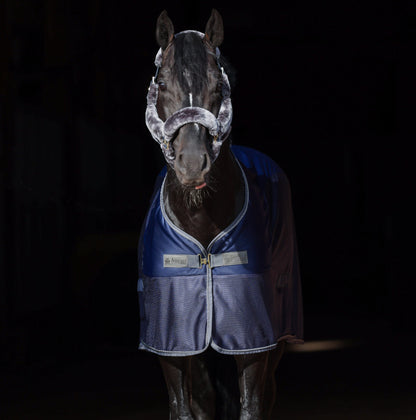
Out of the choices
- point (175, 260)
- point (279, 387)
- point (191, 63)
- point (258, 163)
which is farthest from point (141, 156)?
point (191, 63)

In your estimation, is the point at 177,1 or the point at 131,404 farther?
the point at 177,1

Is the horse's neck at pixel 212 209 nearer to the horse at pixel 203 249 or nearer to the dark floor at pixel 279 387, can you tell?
the horse at pixel 203 249

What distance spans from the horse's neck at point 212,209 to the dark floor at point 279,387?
6.97ft

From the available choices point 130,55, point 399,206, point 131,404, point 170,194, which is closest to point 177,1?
point 130,55

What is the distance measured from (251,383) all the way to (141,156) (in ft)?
19.0

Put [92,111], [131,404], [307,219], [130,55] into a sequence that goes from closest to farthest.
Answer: [131,404]
[92,111]
[130,55]
[307,219]

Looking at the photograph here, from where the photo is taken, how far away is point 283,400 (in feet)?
17.0

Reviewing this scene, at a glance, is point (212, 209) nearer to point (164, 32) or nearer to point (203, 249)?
point (203, 249)

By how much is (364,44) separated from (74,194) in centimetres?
455

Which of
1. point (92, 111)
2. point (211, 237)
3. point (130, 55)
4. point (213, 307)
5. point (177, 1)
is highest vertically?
point (177, 1)

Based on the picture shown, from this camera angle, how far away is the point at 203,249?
291 cm

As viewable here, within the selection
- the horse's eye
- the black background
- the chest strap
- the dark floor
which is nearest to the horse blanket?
the chest strap

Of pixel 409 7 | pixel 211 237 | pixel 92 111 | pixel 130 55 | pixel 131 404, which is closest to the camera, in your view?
pixel 211 237

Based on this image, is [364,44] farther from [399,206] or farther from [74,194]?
[74,194]
